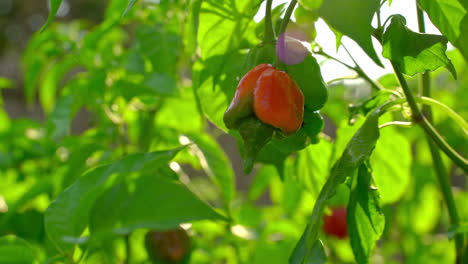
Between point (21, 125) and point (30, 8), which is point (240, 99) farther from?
point (30, 8)

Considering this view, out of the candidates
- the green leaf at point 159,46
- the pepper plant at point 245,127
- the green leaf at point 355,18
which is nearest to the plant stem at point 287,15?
the pepper plant at point 245,127

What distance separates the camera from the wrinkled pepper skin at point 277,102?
63 centimetres

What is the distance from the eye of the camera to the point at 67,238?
0.73 meters

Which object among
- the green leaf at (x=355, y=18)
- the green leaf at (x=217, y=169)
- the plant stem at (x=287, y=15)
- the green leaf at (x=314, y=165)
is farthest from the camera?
the green leaf at (x=217, y=169)

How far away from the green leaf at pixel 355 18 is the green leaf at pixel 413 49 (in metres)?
0.08

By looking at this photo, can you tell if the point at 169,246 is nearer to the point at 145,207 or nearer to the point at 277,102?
the point at 145,207

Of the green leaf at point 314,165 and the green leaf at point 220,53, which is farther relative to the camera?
the green leaf at point 314,165

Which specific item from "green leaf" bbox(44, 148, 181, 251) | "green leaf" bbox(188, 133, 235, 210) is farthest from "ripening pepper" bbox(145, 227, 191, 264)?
"green leaf" bbox(44, 148, 181, 251)

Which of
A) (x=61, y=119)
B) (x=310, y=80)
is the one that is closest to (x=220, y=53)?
(x=310, y=80)

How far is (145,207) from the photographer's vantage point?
0.79 metres

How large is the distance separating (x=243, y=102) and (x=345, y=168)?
12 centimetres

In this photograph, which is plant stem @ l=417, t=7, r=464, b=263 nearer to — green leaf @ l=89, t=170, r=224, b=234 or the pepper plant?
the pepper plant

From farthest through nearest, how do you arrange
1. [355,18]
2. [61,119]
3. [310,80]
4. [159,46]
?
[61,119]
[159,46]
[310,80]
[355,18]

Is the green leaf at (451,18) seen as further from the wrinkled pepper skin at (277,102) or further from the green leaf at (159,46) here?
the green leaf at (159,46)
